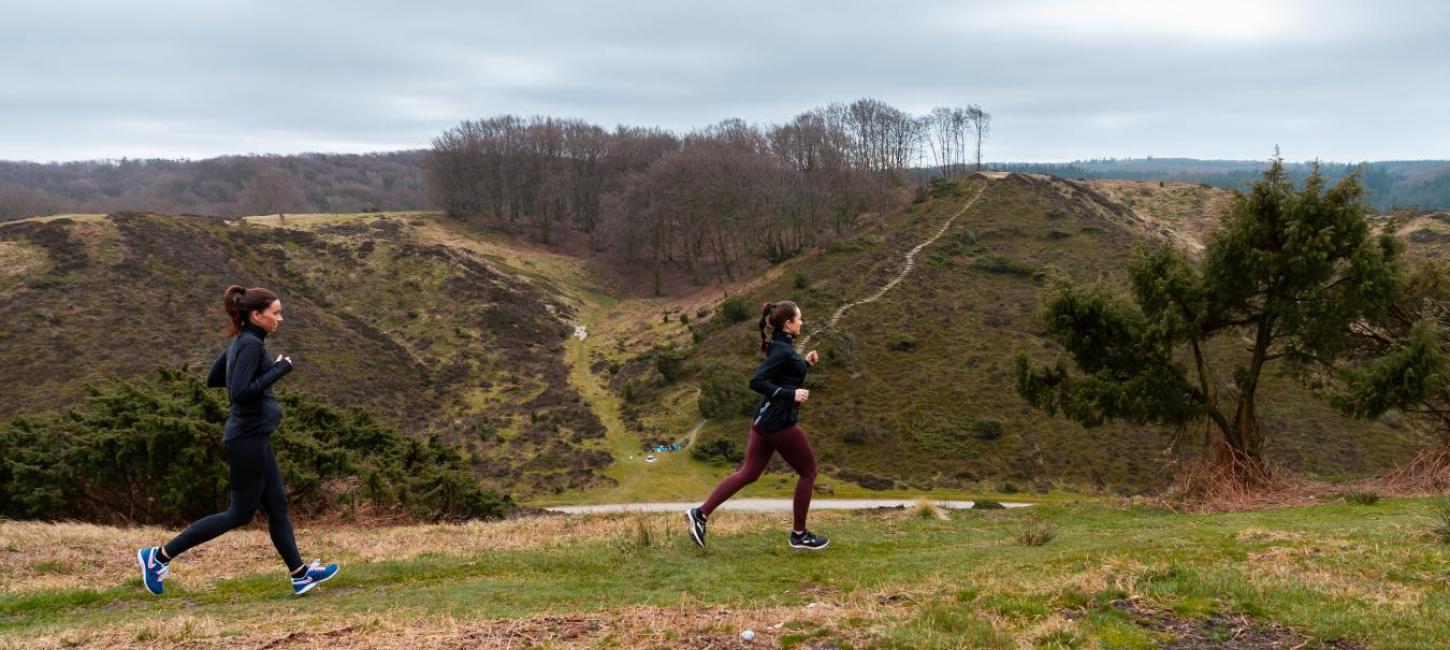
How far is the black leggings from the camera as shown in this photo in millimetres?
6367

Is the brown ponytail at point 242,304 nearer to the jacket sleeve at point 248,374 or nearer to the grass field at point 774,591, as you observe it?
the jacket sleeve at point 248,374

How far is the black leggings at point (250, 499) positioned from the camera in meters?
6.37

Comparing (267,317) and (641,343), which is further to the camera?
(641,343)

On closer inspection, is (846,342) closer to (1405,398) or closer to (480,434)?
(480,434)

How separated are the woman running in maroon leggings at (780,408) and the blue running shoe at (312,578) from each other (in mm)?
3655

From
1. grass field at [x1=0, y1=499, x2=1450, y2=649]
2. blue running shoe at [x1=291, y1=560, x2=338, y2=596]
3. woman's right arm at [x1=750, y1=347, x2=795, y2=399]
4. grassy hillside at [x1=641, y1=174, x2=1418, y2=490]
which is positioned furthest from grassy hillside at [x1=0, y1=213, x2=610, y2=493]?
woman's right arm at [x1=750, y1=347, x2=795, y2=399]

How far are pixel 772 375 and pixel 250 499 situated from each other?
4.70 meters

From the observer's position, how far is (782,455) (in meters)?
7.66

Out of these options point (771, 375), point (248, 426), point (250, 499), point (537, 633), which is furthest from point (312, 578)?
point (771, 375)

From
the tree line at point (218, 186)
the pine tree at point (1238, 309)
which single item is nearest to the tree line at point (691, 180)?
the tree line at point (218, 186)

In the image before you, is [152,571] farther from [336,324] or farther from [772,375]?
[336,324]

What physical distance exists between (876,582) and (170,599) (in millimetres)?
5999

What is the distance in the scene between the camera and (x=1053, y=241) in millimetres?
61875

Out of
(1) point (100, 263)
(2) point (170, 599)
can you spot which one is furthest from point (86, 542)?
(1) point (100, 263)
